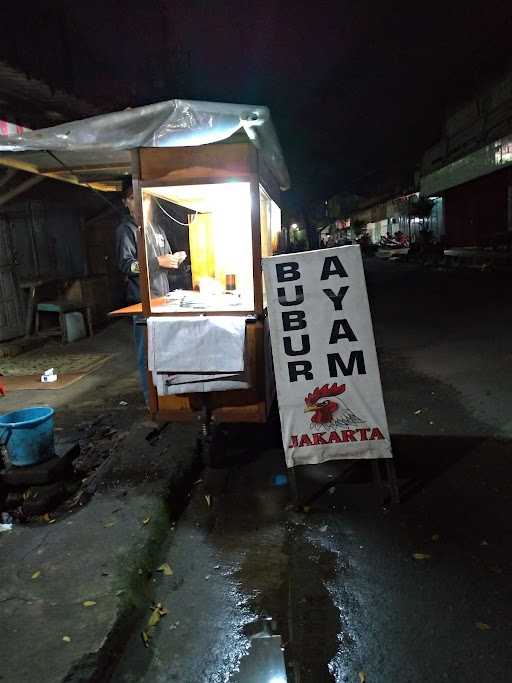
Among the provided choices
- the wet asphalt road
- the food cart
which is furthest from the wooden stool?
the wet asphalt road

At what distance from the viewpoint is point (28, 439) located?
14.7ft

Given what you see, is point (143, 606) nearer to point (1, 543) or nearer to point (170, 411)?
point (1, 543)

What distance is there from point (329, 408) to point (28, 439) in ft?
9.16

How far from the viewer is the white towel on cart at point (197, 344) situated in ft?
16.3

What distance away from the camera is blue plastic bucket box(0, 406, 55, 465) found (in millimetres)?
4449

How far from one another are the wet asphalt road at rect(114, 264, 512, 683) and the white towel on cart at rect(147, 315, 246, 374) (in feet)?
3.81

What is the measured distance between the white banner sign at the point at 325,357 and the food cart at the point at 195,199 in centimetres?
109

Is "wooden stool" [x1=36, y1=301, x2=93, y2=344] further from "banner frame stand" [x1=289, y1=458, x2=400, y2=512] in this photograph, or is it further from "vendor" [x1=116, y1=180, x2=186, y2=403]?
"banner frame stand" [x1=289, y1=458, x2=400, y2=512]

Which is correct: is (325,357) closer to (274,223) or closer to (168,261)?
(168,261)

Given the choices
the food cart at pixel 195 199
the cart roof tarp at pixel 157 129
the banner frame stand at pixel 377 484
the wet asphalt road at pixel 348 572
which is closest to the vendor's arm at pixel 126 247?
the food cart at pixel 195 199

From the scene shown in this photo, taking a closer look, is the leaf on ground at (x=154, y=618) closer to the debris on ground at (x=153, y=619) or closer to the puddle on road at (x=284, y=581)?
the debris on ground at (x=153, y=619)

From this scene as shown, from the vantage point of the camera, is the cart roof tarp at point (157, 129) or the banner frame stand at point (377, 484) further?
the cart roof tarp at point (157, 129)

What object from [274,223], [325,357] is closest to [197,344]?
[325,357]

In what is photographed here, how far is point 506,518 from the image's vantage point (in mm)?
3926
